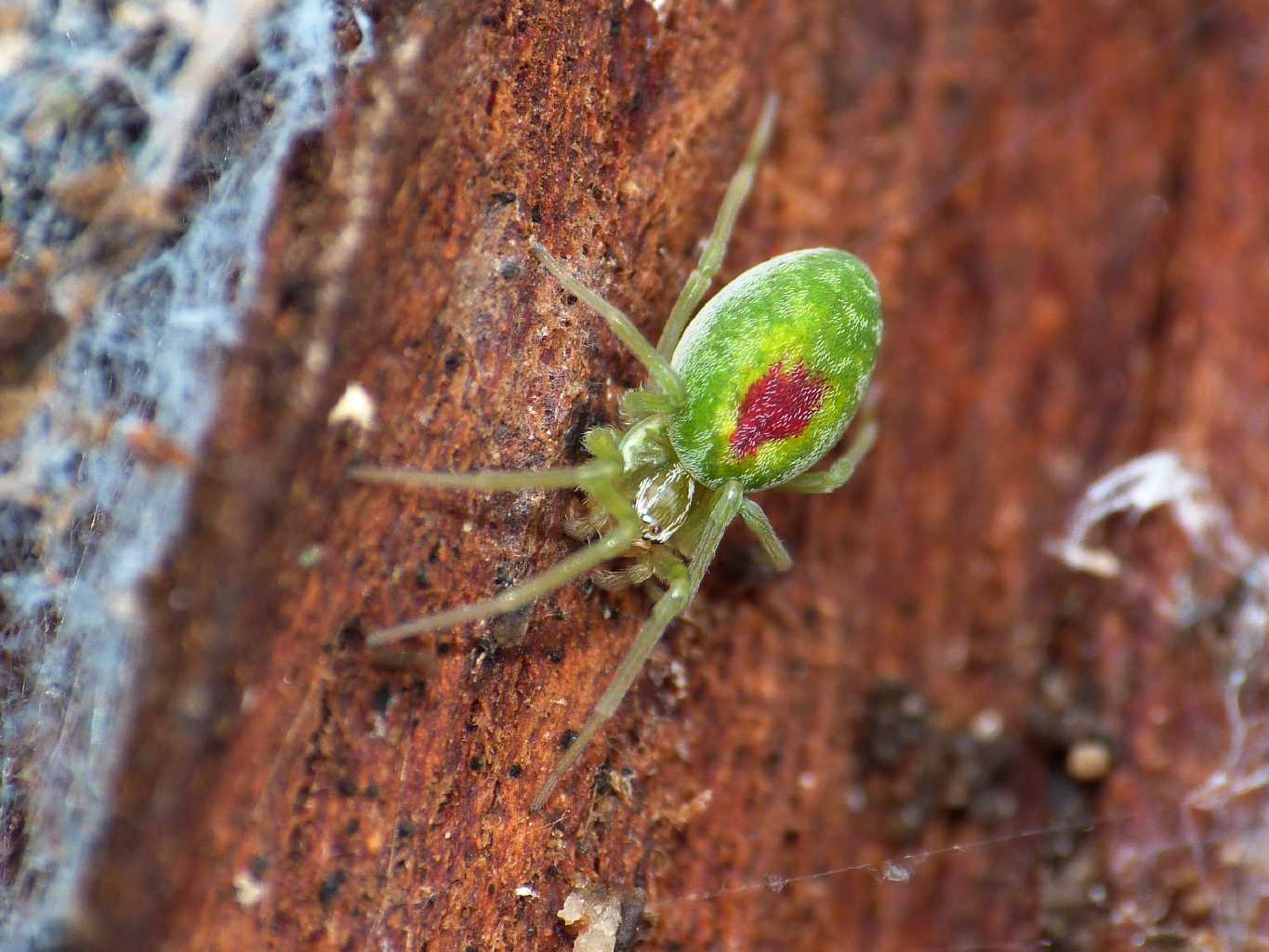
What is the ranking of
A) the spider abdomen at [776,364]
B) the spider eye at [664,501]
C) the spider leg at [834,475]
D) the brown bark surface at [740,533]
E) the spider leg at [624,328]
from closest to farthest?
the brown bark surface at [740,533]
the spider leg at [624,328]
the spider abdomen at [776,364]
the spider eye at [664,501]
the spider leg at [834,475]

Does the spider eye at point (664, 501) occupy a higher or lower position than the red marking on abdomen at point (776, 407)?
lower

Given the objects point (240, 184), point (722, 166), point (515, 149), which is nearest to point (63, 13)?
point (240, 184)

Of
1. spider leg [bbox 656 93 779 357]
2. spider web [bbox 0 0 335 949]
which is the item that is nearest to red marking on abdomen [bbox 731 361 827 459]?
spider leg [bbox 656 93 779 357]

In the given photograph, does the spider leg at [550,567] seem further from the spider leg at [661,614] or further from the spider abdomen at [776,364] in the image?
the spider abdomen at [776,364]

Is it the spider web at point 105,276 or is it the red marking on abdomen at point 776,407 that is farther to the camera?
the red marking on abdomen at point 776,407

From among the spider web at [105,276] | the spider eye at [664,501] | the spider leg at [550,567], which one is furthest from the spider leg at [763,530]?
the spider web at [105,276]

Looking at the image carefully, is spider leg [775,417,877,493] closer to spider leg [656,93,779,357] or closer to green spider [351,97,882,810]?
green spider [351,97,882,810]

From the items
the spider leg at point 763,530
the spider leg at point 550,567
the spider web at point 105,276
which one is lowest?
the spider leg at point 763,530

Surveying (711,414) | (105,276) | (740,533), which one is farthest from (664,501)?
(105,276)

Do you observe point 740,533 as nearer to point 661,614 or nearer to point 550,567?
point 661,614
